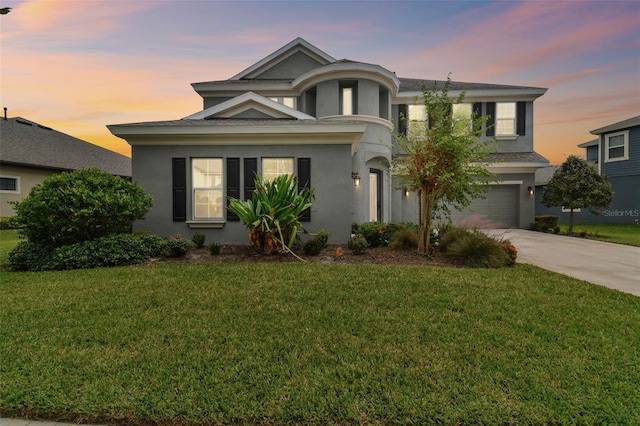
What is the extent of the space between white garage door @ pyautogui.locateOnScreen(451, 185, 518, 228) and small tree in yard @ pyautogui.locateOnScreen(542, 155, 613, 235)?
1918mm

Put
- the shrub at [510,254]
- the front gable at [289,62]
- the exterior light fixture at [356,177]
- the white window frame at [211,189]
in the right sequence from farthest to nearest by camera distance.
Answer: the front gable at [289,62], the exterior light fixture at [356,177], the white window frame at [211,189], the shrub at [510,254]

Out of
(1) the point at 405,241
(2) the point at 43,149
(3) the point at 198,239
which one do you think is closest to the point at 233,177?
(3) the point at 198,239

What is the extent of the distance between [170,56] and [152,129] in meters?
3.47

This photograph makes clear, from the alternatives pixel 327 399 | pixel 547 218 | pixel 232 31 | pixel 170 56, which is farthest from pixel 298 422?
pixel 547 218

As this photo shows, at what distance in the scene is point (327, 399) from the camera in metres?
2.40

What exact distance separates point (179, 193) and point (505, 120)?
1666 cm

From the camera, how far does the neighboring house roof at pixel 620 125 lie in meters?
18.4

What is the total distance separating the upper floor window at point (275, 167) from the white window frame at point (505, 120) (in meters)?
13.0

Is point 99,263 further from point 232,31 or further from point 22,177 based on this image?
point 22,177

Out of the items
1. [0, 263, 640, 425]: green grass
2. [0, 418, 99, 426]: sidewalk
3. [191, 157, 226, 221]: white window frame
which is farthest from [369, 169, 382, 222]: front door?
[0, 418, 99, 426]: sidewalk

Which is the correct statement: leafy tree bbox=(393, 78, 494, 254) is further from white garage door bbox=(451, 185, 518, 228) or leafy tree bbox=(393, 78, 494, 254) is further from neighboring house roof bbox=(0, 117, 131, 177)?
neighboring house roof bbox=(0, 117, 131, 177)

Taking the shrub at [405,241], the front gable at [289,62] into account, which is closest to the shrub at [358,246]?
the shrub at [405,241]

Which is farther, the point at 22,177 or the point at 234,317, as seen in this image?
the point at 22,177

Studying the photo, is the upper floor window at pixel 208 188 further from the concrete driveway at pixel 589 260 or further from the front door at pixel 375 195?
the concrete driveway at pixel 589 260
